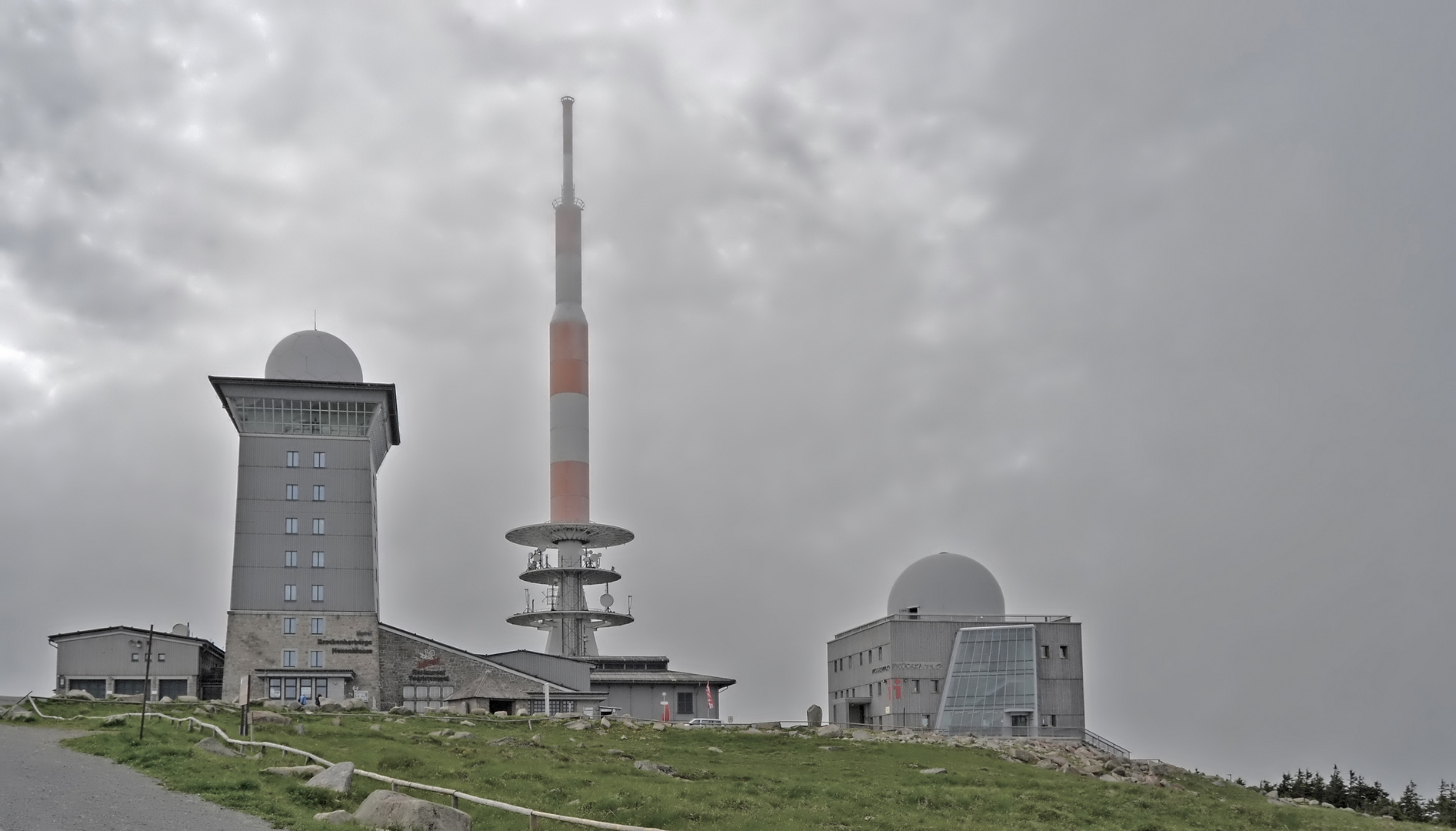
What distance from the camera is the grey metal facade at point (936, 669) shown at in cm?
7606

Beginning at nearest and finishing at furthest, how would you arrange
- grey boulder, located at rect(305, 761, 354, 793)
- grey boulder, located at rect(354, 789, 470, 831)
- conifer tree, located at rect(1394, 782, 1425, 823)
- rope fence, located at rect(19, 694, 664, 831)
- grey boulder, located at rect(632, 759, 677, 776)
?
rope fence, located at rect(19, 694, 664, 831), grey boulder, located at rect(354, 789, 470, 831), grey boulder, located at rect(305, 761, 354, 793), grey boulder, located at rect(632, 759, 677, 776), conifer tree, located at rect(1394, 782, 1425, 823)

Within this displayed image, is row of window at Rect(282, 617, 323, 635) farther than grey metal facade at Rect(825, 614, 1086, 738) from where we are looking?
Yes

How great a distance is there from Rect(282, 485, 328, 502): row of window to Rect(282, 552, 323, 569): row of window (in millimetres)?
3486

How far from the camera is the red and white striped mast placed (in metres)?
91.8

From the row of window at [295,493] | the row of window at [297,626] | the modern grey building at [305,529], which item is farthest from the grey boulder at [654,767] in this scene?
the row of window at [295,493]

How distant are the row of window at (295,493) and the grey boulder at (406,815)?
6227cm

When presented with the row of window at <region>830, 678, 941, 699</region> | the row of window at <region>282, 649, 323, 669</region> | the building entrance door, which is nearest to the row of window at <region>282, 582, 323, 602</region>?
the row of window at <region>282, 649, 323, 669</region>

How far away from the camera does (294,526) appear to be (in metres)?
80.9

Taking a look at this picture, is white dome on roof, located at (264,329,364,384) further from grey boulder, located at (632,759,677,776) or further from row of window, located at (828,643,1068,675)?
grey boulder, located at (632,759,677,776)

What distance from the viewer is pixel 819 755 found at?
49.6m

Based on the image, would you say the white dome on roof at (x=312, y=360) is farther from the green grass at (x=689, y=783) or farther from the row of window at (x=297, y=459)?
the green grass at (x=689, y=783)

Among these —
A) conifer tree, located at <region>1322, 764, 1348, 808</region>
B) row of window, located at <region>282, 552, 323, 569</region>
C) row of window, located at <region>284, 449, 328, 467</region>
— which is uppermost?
row of window, located at <region>284, 449, 328, 467</region>

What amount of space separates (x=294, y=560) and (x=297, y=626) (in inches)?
166

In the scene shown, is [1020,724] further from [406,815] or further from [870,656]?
[406,815]
